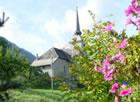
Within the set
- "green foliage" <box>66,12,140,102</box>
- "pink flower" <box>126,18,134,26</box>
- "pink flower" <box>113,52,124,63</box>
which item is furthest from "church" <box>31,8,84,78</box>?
"pink flower" <box>113,52,124,63</box>

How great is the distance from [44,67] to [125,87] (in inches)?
3080

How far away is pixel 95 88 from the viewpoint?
10.6 metres

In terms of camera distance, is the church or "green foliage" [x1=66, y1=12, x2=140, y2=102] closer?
"green foliage" [x1=66, y1=12, x2=140, y2=102]

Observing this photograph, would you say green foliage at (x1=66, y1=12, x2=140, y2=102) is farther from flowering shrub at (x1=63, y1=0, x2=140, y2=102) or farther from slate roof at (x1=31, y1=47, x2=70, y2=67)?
slate roof at (x1=31, y1=47, x2=70, y2=67)

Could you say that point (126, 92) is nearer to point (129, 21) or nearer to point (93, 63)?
point (129, 21)

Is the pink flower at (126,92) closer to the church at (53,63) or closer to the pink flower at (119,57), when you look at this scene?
the pink flower at (119,57)

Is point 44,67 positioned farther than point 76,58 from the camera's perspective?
Yes

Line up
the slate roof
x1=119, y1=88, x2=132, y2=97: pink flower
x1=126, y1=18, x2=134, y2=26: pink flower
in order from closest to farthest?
x1=119, y1=88, x2=132, y2=97: pink flower, x1=126, y1=18, x2=134, y2=26: pink flower, the slate roof

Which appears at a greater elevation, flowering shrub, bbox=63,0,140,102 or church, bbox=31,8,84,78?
church, bbox=31,8,84,78

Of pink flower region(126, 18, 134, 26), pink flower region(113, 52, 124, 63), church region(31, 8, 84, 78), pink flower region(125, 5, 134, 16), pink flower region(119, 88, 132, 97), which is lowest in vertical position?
pink flower region(119, 88, 132, 97)

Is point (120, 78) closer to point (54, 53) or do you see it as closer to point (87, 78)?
point (87, 78)

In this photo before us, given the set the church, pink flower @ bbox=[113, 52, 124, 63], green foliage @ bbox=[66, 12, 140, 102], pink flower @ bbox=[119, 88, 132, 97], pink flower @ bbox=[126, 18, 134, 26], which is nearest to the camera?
pink flower @ bbox=[119, 88, 132, 97]

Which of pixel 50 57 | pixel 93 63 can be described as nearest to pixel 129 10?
pixel 93 63

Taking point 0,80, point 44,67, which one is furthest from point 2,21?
point 44,67
